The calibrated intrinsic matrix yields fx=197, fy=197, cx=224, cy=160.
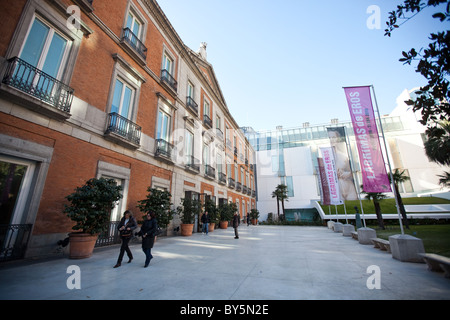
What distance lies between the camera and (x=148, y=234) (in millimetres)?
5699

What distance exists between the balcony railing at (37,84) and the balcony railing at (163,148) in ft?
17.3

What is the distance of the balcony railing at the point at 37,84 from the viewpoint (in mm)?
5906

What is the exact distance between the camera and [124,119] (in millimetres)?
9914

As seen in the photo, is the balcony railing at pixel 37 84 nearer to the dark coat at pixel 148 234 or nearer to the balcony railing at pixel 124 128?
the balcony railing at pixel 124 128

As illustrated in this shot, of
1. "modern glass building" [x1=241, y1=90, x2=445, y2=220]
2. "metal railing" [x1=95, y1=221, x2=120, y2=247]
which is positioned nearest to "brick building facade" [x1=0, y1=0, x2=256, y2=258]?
"metal railing" [x1=95, y1=221, x2=120, y2=247]

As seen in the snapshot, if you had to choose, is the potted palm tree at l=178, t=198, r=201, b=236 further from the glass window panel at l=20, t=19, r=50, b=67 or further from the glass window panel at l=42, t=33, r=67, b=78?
the glass window panel at l=20, t=19, r=50, b=67

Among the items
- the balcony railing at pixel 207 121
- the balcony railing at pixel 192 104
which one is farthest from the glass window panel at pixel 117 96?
the balcony railing at pixel 207 121

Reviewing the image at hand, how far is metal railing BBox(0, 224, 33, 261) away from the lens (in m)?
5.52

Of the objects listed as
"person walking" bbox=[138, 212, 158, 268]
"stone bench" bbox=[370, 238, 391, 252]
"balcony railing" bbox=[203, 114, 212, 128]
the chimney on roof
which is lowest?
"stone bench" bbox=[370, 238, 391, 252]

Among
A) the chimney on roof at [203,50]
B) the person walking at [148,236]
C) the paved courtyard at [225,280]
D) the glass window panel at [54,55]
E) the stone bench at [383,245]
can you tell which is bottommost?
the paved courtyard at [225,280]

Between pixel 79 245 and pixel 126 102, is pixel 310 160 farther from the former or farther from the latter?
pixel 79 245

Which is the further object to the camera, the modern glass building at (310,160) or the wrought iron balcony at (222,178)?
the modern glass building at (310,160)

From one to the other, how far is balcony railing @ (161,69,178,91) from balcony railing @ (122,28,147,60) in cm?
181
